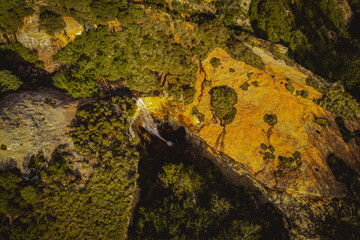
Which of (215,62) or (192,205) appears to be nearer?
(192,205)

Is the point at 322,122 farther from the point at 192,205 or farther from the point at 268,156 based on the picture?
the point at 192,205

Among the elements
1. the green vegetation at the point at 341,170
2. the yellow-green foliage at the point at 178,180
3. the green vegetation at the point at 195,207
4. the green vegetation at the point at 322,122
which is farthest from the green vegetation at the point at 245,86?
the yellow-green foliage at the point at 178,180

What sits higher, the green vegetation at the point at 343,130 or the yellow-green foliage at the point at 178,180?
the green vegetation at the point at 343,130

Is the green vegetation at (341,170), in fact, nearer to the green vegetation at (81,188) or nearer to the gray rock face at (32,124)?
the green vegetation at (81,188)

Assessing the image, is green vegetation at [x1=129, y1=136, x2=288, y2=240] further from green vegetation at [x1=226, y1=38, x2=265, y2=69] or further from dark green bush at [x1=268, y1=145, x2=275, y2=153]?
green vegetation at [x1=226, y1=38, x2=265, y2=69]

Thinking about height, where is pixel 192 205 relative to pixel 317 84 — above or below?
below

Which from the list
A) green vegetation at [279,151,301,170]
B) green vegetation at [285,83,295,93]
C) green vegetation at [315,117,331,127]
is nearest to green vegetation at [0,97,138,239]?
green vegetation at [279,151,301,170]

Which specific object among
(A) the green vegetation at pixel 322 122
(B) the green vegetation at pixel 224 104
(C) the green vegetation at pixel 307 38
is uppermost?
(C) the green vegetation at pixel 307 38

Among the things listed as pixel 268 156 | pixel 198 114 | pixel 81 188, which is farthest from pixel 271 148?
pixel 81 188
